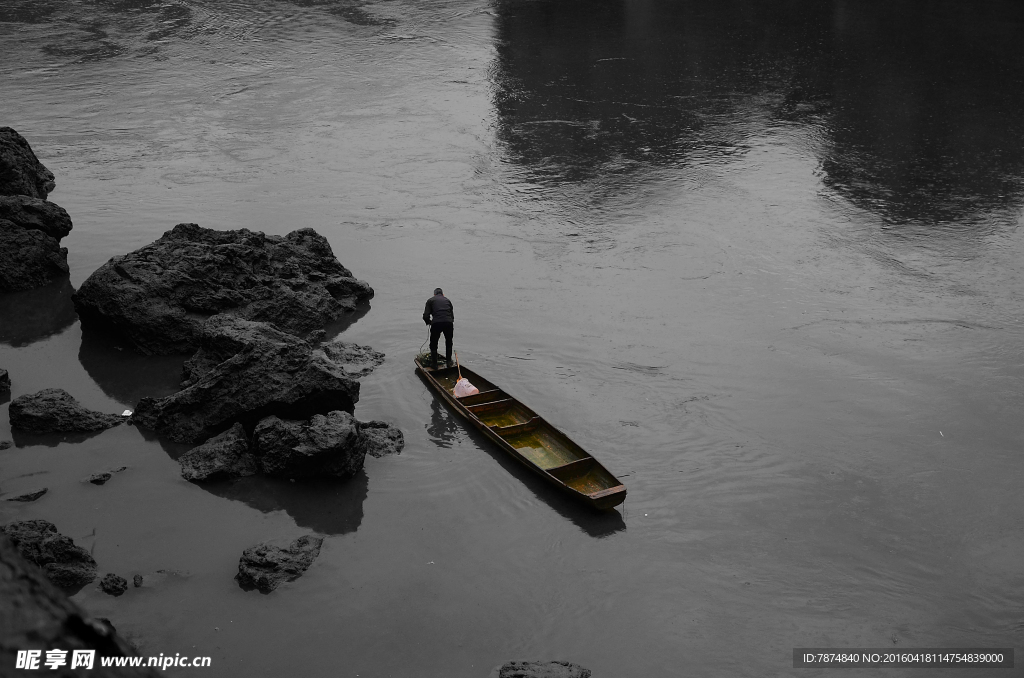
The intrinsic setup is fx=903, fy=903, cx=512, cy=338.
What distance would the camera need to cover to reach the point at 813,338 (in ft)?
56.1

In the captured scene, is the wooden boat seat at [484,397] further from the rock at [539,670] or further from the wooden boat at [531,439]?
the rock at [539,670]

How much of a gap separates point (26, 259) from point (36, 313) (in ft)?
4.46

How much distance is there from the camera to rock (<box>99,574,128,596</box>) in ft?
33.5

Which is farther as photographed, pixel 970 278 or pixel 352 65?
pixel 352 65

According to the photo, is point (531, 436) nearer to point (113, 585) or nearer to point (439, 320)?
point (439, 320)

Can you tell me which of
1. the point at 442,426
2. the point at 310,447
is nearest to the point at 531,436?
the point at 442,426

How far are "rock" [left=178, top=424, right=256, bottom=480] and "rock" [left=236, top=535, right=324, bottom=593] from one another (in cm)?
186

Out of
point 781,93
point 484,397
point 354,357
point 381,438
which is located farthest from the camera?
point 781,93

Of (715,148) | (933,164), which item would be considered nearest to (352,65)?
(715,148)

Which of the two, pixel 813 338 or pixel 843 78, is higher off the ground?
pixel 843 78

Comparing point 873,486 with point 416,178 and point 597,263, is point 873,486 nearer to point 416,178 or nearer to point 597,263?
point 597,263

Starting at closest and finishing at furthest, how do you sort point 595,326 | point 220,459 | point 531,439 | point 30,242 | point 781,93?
point 220,459
point 531,439
point 595,326
point 30,242
point 781,93

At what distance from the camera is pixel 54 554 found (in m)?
10.3

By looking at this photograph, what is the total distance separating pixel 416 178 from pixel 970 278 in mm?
13929
